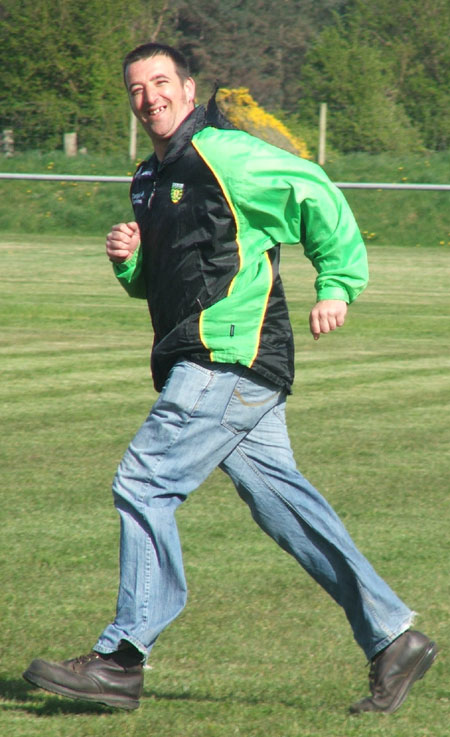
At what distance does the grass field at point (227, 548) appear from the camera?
3.64m

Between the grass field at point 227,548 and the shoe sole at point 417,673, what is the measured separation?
5cm

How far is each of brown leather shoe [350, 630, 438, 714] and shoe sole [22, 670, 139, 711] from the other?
64 centimetres

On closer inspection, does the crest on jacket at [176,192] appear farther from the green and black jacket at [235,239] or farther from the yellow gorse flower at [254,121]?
the yellow gorse flower at [254,121]

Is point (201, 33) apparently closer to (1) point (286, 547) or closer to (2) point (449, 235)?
(2) point (449, 235)

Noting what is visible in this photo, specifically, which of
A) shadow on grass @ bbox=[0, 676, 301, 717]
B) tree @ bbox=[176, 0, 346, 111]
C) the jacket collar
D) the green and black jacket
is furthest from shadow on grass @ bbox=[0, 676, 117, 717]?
tree @ bbox=[176, 0, 346, 111]

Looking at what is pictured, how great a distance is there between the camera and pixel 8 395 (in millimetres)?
9109

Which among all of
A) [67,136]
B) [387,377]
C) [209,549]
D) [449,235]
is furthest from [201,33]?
[209,549]

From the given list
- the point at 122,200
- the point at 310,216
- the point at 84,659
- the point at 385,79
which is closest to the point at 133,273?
the point at 310,216

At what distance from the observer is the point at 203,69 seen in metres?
67.8

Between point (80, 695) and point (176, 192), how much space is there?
1.43 metres

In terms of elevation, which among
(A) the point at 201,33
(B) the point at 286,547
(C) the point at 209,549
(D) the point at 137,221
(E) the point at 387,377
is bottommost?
(A) the point at 201,33

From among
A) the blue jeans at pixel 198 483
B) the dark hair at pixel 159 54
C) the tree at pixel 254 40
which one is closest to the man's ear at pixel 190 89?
the dark hair at pixel 159 54

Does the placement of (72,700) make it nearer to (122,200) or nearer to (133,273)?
(133,273)

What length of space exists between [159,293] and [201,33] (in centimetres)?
6921
